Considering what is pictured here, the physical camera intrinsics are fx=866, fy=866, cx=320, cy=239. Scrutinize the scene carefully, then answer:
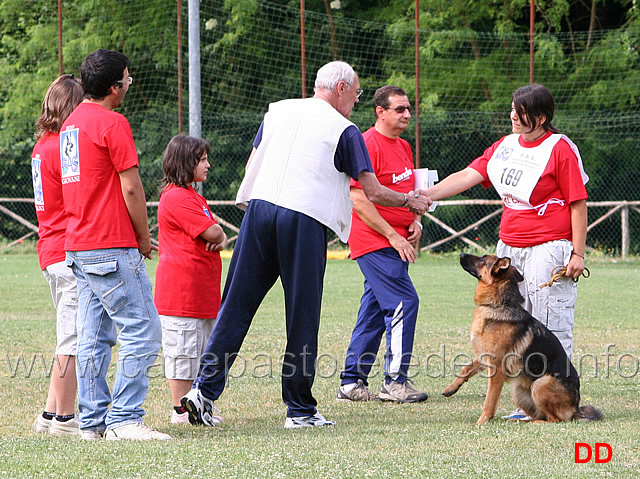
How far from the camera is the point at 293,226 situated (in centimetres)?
493

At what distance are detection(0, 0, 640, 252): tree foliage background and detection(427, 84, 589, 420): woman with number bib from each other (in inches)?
Result: 690

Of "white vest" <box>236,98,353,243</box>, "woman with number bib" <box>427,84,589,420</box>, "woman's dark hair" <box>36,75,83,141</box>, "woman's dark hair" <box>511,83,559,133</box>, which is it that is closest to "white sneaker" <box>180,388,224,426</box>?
"white vest" <box>236,98,353,243</box>

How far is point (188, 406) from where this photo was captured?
507cm

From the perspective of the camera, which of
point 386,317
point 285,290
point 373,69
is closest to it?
point 285,290

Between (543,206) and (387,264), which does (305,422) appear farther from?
(543,206)

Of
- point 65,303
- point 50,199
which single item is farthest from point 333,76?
point 65,303

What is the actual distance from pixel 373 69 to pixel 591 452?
72.4 feet

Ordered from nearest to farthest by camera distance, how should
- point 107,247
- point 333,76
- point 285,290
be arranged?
1. point 107,247
2. point 285,290
3. point 333,76

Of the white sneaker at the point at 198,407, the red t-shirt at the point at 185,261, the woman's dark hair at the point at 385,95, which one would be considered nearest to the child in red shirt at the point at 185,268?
the red t-shirt at the point at 185,261

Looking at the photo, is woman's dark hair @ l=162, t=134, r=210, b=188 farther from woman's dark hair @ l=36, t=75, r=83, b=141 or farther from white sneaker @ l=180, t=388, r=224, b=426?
white sneaker @ l=180, t=388, r=224, b=426

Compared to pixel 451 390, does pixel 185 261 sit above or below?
above

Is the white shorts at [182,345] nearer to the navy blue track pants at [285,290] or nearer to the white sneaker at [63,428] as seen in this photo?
the navy blue track pants at [285,290]

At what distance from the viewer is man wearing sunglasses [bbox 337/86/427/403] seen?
6086 millimetres

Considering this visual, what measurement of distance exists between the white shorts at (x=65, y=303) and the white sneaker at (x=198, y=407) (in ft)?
2.37
